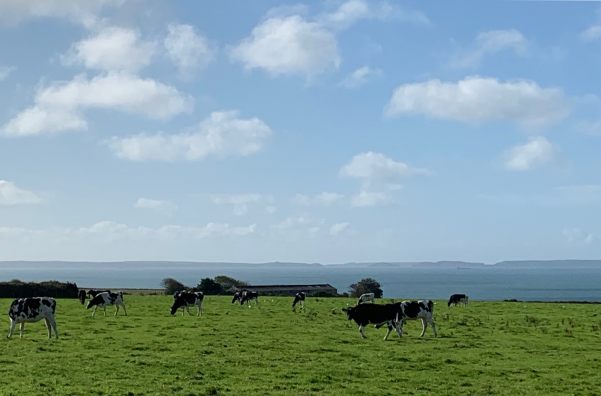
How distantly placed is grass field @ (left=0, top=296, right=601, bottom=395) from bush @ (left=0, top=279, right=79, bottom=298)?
40.0m

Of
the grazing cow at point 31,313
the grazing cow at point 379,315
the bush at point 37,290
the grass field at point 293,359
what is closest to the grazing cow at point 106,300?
the grass field at point 293,359

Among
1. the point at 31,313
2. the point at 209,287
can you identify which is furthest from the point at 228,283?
the point at 31,313

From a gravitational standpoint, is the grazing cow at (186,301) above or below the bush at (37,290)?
above

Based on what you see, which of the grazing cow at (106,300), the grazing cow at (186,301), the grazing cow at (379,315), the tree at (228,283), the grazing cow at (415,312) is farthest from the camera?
the tree at (228,283)

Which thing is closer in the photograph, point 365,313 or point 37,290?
point 365,313

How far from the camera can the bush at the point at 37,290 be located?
227 feet

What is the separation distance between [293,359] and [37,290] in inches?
2296

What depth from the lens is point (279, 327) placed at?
3075 centimetres

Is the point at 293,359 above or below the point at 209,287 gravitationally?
above

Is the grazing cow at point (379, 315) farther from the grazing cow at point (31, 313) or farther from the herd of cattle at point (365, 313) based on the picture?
the grazing cow at point (31, 313)

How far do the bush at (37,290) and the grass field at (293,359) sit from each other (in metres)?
40.0

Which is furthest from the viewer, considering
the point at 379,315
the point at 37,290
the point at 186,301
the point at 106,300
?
the point at 37,290

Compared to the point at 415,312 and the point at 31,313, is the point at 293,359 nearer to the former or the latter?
the point at 415,312

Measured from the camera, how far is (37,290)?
234ft
